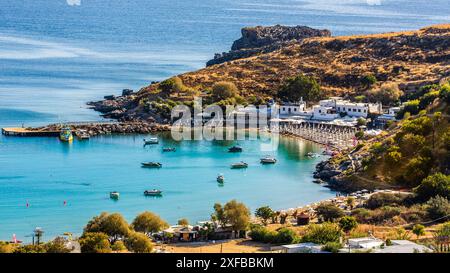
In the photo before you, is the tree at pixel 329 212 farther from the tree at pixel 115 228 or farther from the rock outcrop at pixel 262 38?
the rock outcrop at pixel 262 38

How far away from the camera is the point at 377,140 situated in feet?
197

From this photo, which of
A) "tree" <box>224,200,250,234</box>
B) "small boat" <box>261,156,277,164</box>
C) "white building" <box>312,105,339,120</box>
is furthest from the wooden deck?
"tree" <box>224,200,250,234</box>

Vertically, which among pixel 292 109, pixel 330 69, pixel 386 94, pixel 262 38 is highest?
pixel 262 38

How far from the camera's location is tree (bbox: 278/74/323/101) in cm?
7988

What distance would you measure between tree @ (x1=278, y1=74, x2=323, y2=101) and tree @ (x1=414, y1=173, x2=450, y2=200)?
37.2 metres

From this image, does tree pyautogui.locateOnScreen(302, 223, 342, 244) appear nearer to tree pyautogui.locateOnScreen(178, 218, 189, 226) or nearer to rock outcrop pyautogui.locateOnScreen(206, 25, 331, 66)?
tree pyautogui.locateOnScreen(178, 218, 189, 226)

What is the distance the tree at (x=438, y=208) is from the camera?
38.7m

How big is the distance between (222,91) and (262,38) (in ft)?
109

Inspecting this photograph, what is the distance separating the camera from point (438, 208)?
3900cm

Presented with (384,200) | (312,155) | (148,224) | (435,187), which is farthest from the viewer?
(312,155)

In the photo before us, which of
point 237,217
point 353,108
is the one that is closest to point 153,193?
point 237,217

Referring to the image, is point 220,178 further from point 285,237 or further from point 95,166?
point 285,237

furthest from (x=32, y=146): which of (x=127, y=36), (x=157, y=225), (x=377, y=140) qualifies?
(x=127, y=36)

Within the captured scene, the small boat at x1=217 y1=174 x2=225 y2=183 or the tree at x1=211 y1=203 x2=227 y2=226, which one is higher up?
the small boat at x1=217 y1=174 x2=225 y2=183
